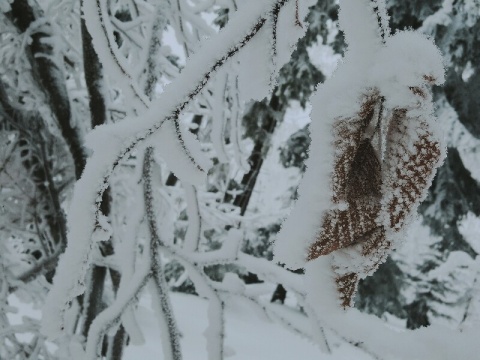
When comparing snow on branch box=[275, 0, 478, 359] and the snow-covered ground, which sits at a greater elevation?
snow on branch box=[275, 0, 478, 359]

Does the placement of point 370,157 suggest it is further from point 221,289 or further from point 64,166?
point 64,166

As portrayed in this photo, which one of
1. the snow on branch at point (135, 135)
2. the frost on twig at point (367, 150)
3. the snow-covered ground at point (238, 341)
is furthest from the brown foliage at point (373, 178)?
the snow-covered ground at point (238, 341)

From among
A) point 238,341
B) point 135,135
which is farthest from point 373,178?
point 238,341

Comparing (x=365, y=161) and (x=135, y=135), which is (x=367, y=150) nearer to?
(x=365, y=161)

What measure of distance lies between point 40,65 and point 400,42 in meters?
2.25

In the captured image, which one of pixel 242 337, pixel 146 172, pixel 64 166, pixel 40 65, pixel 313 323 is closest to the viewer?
pixel 313 323

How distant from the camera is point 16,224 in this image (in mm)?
2773

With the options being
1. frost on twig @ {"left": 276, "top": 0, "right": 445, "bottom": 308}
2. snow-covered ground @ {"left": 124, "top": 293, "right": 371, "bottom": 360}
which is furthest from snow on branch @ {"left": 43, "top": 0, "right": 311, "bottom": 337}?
snow-covered ground @ {"left": 124, "top": 293, "right": 371, "bottom": 360}

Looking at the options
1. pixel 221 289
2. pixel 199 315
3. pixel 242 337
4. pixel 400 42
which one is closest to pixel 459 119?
pixel 242 337

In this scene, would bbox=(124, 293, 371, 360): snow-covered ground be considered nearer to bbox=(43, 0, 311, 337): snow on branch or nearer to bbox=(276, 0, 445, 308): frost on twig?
bbox=(43, 0, 311, 337): snow on branch

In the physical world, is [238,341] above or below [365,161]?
below

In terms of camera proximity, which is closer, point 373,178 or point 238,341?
point 373,178

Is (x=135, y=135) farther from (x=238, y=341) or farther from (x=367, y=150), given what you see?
(x=238, y=341)

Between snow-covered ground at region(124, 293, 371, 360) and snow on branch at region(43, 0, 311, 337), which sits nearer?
snow on branch at region(43, 0, 311, 337)
